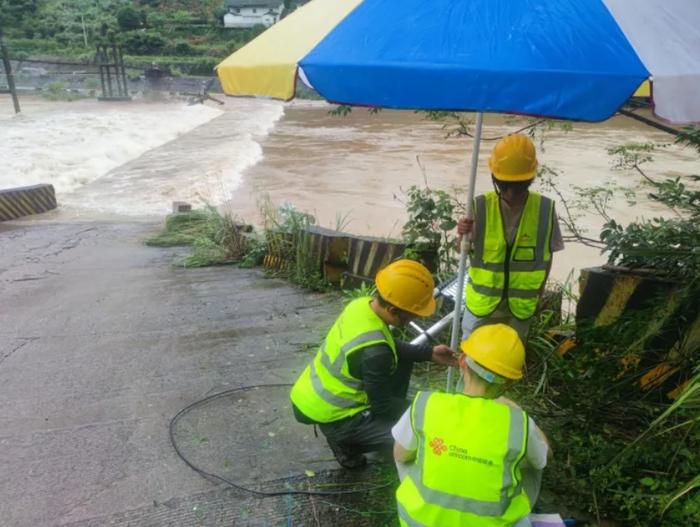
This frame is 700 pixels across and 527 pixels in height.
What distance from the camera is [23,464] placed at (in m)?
2.96

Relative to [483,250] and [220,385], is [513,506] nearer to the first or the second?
[483,250]

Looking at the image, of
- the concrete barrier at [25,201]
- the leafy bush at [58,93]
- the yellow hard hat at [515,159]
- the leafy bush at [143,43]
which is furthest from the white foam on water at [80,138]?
the leafy bush at [143,43]

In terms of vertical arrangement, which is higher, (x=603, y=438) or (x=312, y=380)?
(x=312, y=380)

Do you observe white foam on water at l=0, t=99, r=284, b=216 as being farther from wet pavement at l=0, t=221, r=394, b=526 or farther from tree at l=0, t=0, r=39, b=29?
tree at l=0, t=0, r=39, b=29

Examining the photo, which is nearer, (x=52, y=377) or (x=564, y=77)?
(x=564, y=77)

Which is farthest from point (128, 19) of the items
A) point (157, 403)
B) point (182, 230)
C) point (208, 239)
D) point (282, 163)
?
point (157, 403)

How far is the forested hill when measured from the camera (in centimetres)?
5709

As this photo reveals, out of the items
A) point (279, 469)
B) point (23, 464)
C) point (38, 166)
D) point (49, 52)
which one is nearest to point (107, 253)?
point (23, 464)

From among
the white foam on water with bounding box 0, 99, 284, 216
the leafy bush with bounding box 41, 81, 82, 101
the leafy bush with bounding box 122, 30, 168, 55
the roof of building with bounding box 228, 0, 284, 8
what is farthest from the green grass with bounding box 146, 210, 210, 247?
the roof of building with bounding box 228, 0, 284, 8

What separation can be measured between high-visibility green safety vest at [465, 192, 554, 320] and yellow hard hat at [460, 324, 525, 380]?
4.14ft

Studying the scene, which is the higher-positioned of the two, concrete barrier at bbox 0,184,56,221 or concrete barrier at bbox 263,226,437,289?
concrete barrier at bbox 263,226,437,289

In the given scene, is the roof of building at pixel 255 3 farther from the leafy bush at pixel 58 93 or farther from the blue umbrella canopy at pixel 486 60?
the blue umbrella canopy at pixel 486 60

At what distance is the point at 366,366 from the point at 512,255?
1117mm

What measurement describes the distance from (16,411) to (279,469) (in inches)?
71.6
